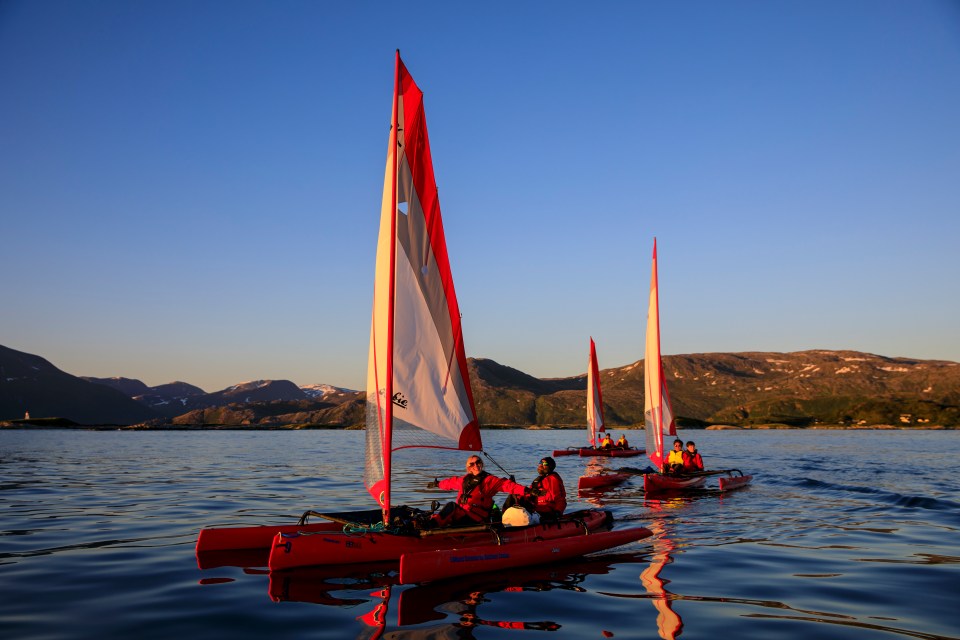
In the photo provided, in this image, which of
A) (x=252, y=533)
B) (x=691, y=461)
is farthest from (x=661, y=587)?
(x=691, y=461)

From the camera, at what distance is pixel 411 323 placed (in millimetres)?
16078

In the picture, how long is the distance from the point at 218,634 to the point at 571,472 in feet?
133

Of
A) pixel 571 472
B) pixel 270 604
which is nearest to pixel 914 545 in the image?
pixel 270 604

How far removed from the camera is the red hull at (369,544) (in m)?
15.0

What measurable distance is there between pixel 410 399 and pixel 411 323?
1.84 m

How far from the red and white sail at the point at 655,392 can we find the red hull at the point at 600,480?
2.36m

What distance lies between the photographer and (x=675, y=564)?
54.6 ft

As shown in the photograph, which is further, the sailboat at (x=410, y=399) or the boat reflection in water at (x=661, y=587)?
the sailboat at (x=410, y=399)

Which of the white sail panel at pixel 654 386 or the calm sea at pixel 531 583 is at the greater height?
the white sail panel at pixel 654 386

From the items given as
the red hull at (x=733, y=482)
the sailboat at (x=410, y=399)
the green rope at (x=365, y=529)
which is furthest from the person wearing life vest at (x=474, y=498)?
the red hull at (x=733, y=482)

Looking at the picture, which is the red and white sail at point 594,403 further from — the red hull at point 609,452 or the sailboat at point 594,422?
the red hull at point 609,452

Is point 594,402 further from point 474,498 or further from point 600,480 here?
point 474,498

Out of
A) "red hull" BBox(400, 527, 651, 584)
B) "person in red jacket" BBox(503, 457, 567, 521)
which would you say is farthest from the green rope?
"person in red jacket" BBox(503, 457, 567, 521)

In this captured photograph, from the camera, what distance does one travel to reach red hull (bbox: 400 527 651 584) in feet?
45.8
